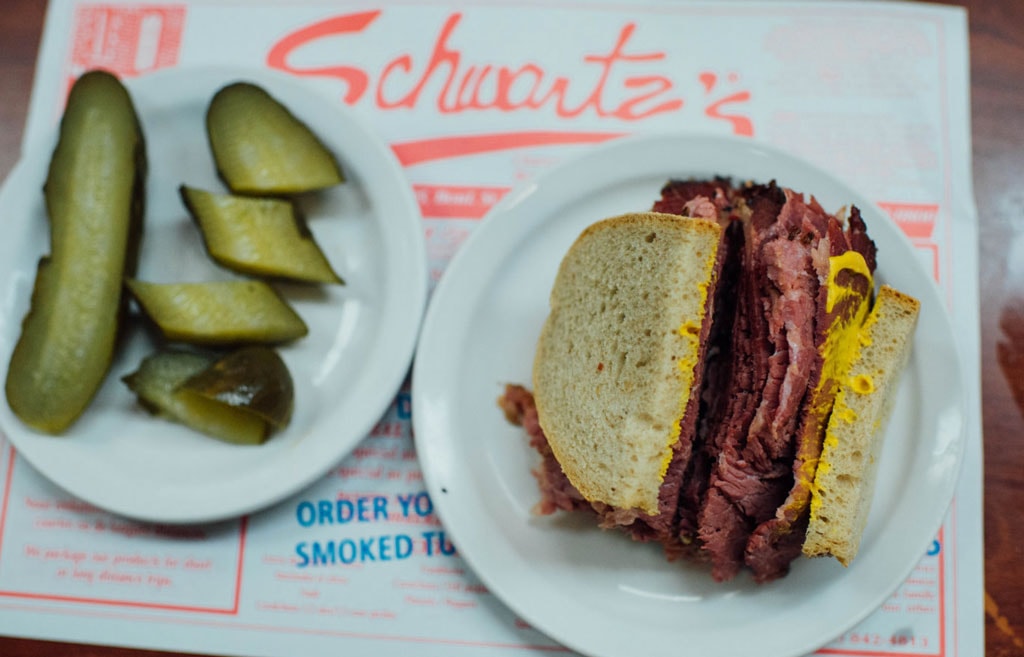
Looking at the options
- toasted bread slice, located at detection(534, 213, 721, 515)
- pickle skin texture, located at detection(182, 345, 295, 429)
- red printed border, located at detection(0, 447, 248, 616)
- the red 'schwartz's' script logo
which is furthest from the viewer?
the red 'schwartz's' script logo

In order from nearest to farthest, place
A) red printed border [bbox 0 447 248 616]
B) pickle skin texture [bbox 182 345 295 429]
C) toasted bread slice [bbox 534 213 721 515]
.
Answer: toasted bread slice [bbox 534 213 721 515], pickle skin texture [bbox 182 345 295 429], red printed border [bbox 0 447 248 616]

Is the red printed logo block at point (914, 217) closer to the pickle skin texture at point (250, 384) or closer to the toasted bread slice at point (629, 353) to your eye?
the toasted bread slice at point (629, 353)

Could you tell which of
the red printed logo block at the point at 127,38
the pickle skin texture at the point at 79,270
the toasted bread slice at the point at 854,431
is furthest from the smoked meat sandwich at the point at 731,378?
the red printed logo block at the point at 127,38

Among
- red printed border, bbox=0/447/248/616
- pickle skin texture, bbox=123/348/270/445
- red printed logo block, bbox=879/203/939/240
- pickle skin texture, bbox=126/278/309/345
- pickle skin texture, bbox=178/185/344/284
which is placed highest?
red printed logo block, bbox=879/203/939/240

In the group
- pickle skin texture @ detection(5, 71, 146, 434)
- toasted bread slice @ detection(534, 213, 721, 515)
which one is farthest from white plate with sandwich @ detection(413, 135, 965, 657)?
pickle skin texture @ detection(5, 71, 146, 434)

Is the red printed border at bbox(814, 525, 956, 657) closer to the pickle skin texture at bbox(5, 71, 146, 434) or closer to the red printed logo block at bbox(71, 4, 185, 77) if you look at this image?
the pickle skin texture at bbox(5, 71, 146, 434)

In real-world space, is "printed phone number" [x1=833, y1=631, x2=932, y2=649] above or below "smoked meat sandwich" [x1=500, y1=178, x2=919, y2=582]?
below
